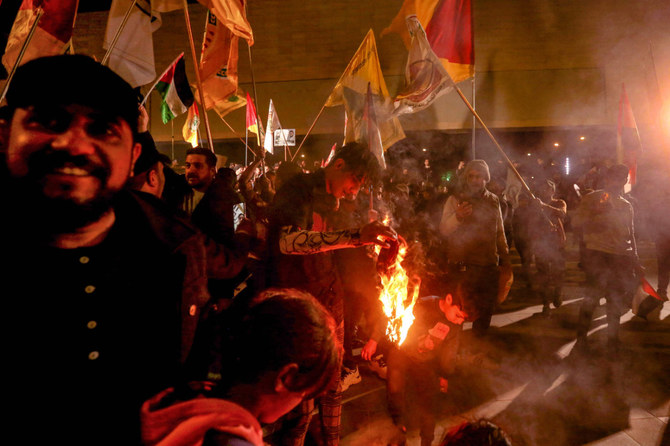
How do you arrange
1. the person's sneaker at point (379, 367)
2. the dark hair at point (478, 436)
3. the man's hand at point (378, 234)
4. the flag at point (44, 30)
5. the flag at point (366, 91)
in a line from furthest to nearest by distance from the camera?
the flag at point (366, 91), the person's sneaker at point (379, 367), the flag at point (44, 30), the man's hand at point (378, 234), the dark hair at point (478, 436)

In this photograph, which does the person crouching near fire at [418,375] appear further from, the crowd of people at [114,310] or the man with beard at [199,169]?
the man with beard at [199,169]

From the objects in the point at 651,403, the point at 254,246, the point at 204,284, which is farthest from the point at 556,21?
the point at 204,284

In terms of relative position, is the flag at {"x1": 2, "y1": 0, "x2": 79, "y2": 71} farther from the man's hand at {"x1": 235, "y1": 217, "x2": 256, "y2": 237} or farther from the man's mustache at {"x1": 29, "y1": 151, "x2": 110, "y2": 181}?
the man's mustache at {"x1": 29, "y1": 151, "x2": 110, "y2": 181}

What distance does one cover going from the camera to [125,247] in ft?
4.24

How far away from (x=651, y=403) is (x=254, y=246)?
4.23 m

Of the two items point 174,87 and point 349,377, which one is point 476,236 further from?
point 174,87

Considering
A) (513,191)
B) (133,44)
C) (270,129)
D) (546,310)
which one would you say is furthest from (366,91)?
(546,310)

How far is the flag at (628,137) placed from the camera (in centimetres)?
638

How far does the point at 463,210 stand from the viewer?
474 centimetres

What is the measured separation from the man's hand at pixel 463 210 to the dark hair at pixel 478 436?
3.45 metres

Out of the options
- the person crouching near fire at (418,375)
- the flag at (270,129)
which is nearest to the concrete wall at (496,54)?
the flag at (270,129)

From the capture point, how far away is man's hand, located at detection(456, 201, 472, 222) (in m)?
4.72

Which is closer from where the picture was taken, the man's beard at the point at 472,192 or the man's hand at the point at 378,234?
the man's hand at the point at 378,234

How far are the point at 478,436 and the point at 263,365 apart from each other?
3.11 feet
